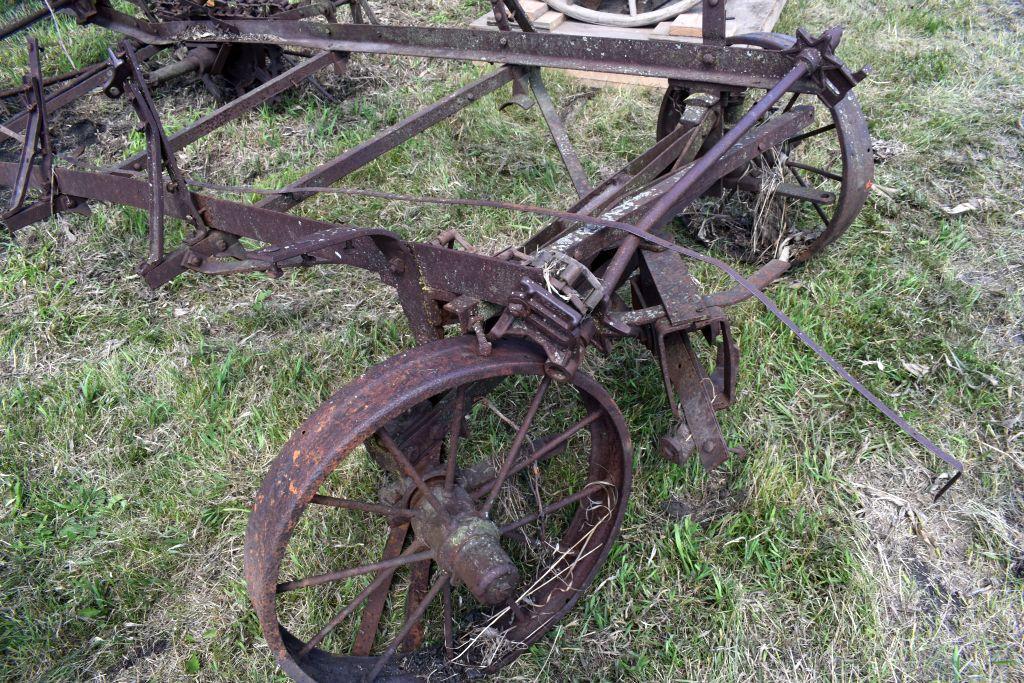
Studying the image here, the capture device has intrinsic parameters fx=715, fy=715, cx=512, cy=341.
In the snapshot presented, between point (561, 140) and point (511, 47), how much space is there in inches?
17.8

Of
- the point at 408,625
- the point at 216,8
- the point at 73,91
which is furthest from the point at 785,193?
the point at 73,91

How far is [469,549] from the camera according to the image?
1934 mm

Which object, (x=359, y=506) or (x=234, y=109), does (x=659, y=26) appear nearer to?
(x=234, y=109)

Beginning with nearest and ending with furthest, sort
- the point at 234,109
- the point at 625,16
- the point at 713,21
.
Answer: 1. the point at 713,21
2. the point at 234,109
3. the point at 625,16

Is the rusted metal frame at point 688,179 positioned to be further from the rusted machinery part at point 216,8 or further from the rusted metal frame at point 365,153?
the rusted machinery part at point 216,8

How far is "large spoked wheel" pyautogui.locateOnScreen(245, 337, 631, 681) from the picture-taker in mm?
1761

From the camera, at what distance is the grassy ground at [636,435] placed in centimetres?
229

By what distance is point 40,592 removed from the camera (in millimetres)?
2463

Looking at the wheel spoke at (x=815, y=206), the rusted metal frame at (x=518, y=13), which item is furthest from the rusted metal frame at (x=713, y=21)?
the wheel spoke at (x=815, y=206)

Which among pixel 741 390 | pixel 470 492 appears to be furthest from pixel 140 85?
pixel 741 390

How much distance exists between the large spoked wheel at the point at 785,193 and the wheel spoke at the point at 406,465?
199 centimetres

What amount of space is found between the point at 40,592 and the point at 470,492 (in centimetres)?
155

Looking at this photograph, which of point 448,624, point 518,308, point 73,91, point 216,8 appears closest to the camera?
point 518,308

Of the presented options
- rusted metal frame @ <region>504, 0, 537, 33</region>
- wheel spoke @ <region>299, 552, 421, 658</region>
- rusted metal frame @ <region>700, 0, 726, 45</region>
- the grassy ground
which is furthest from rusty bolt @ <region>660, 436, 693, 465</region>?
rusted metal frame @ <region>504, 0, 537, 33</region>
